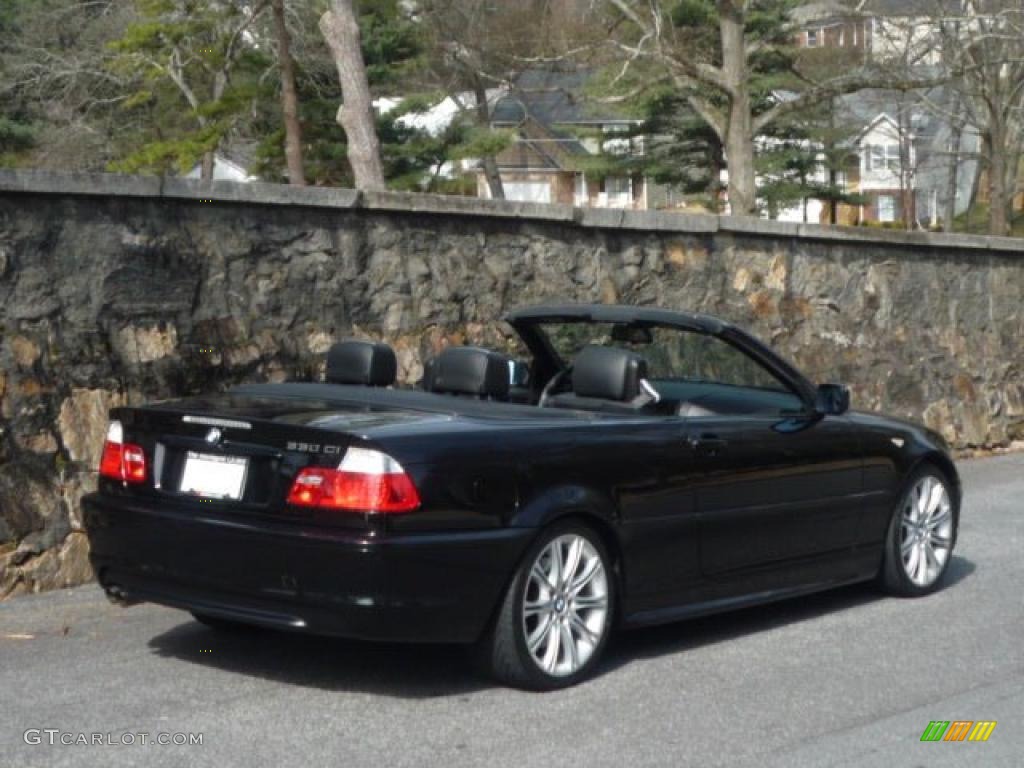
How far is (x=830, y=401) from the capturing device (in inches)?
302

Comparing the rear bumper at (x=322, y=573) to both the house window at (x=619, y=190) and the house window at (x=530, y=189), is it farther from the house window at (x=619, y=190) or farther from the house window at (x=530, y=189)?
the house window at (x=530, y=189)

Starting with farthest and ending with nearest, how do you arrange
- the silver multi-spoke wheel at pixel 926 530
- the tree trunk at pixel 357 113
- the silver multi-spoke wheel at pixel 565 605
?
the tree trunk at pixel 357 113 < the silver multi-spoke wheel at pixel 926 530 < the silver multi-spoke wheel at pixel 565 605

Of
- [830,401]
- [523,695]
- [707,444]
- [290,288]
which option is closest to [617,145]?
[290,288]

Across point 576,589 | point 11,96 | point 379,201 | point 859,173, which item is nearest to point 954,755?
point 576,589

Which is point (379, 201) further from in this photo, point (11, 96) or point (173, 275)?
point (11, 96)

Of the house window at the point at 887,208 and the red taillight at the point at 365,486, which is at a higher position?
the house window at the point at 887,208

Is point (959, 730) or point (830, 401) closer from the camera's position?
point (959, 730)

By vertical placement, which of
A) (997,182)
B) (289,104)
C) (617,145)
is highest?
(617,145)

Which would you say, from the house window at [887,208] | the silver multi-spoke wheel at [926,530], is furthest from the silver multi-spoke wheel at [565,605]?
the house window at [887,208]

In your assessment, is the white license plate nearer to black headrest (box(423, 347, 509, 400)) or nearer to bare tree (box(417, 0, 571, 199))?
black headrest (box(423, 347, 509, 400))

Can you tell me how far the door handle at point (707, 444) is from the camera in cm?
684

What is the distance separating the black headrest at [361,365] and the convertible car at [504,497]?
1 cm

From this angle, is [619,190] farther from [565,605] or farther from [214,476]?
[214,476]

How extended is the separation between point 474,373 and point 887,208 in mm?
74265
